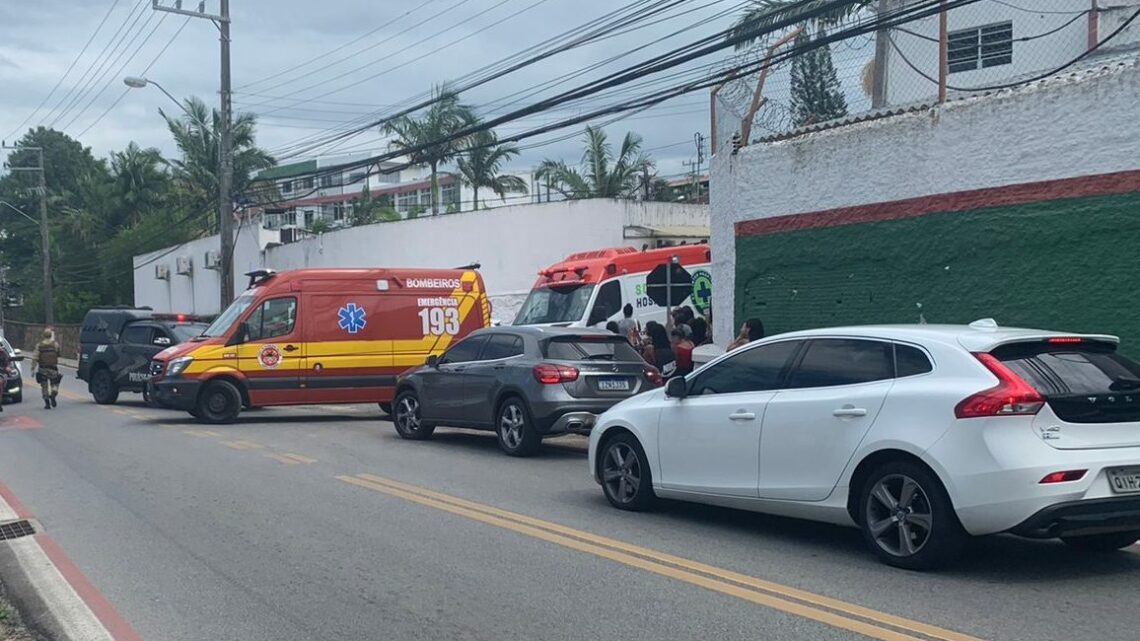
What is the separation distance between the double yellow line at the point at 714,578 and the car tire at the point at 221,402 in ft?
29.7

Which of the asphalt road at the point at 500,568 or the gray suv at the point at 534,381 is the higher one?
the gray suv at the point at 534,381

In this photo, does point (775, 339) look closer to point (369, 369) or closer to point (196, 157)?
point (369, 369)

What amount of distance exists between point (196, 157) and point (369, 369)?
40.1 metres

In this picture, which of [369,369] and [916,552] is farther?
[369,369]

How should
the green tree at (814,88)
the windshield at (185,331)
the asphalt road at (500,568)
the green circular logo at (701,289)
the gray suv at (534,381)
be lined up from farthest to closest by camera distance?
the windshield at (185,331)
the green circular logo at (701,289)
the green tree at (814,88)
the gray suv at (534,381)
the asphalt road at (500,568)

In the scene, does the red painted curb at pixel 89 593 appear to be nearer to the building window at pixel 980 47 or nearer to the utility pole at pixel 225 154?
the building window at pixel 980 47

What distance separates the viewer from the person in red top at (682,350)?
51.6 feet

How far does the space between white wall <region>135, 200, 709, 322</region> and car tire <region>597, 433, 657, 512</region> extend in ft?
64.3

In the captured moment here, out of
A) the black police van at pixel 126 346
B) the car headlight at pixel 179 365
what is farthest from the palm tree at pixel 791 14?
the black police van at pixel 126 346

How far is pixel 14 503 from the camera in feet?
36.9

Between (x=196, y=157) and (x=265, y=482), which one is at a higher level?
(x=196, y=157)

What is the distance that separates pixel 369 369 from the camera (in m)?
19.6

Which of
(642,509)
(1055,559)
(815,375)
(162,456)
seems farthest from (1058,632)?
(162,456)

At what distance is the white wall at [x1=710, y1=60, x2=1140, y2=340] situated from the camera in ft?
43.0
